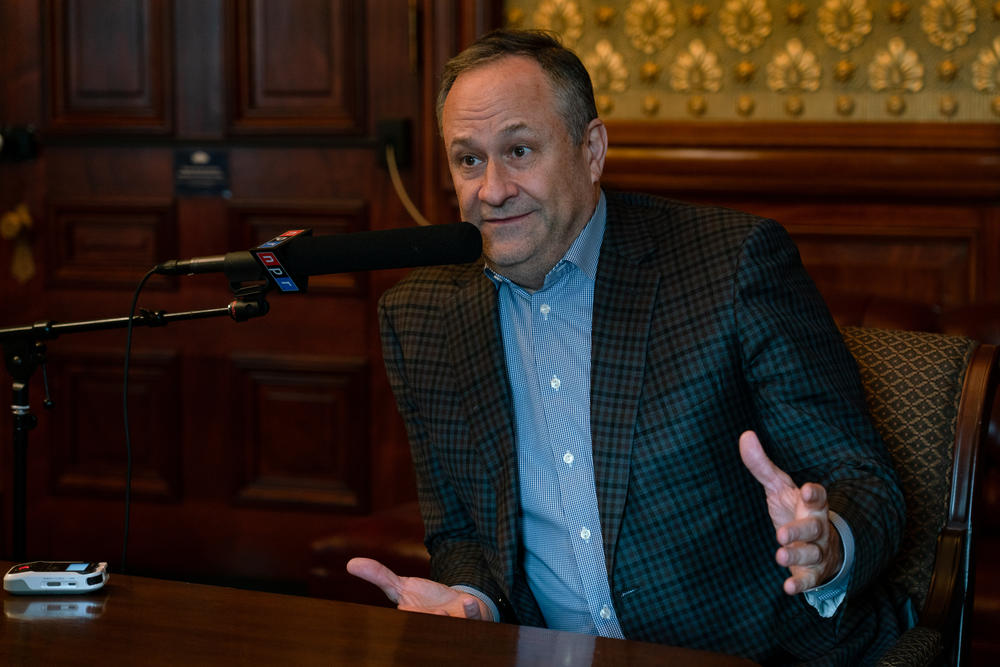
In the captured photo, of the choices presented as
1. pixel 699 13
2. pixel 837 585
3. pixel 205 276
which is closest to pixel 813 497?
pixel 837 585

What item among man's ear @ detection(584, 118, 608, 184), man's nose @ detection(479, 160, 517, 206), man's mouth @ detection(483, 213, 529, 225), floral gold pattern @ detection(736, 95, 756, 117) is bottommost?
man's mouth @ detection(483, 213, 529, 225)

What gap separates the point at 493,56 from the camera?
5.54 feet

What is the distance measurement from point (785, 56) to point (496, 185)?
1.61 metres

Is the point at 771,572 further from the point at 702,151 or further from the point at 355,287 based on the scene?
the point at 355,287

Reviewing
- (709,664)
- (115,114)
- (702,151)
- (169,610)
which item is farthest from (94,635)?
(115,114)

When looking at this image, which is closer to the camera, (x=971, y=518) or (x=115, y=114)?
(x=971, y=518)

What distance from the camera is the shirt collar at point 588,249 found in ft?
5.47

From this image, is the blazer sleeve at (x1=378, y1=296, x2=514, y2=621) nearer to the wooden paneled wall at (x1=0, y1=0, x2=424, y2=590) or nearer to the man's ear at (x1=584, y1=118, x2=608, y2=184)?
the man's ear at (x1=584, y1=118, x2=608, y2=184)

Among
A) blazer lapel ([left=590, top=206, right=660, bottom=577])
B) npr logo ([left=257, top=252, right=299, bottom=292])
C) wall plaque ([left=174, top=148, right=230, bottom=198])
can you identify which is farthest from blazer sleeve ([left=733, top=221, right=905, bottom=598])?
wall plaque ([left=174, top=148, right=230, bottom=198])

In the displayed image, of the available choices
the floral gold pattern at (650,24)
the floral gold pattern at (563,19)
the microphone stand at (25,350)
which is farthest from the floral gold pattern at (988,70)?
the microphone stand at (25,350)

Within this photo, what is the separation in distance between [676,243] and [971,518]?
0.56 metres

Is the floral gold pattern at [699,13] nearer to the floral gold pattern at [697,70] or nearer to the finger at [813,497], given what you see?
the floral gold pattern at [697,70]

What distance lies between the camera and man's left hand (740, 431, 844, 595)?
1175mm

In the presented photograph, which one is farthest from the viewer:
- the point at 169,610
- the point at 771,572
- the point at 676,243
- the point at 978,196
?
the point at 978,196
